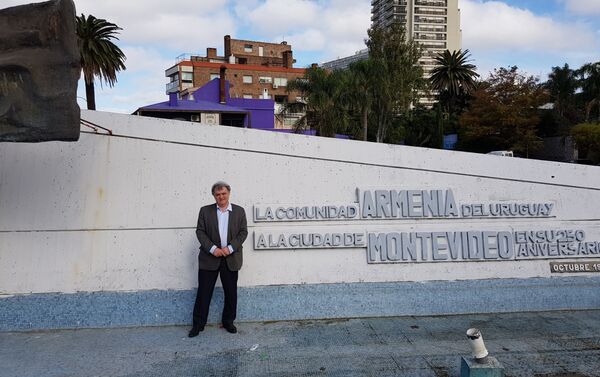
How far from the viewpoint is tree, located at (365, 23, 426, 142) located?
3425cm

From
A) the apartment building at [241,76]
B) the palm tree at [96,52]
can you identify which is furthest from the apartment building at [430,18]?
the palm tree at [96,52]

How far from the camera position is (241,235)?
195 inches

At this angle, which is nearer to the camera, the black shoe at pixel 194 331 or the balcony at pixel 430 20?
the black shoe at pixel 194 331

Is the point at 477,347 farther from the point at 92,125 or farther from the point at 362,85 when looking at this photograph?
the point at 362,85

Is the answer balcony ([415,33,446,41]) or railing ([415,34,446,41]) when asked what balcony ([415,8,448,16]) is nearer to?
balcony ([415,33,446,41])

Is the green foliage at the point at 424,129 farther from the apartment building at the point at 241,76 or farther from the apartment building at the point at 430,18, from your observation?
the apartment building at the point at 430,18

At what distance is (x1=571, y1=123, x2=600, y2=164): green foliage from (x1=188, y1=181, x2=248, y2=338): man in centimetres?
3274

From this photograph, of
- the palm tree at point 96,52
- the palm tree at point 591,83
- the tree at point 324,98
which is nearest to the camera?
the palm tree at point 96,52

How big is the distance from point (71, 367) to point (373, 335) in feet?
9.34

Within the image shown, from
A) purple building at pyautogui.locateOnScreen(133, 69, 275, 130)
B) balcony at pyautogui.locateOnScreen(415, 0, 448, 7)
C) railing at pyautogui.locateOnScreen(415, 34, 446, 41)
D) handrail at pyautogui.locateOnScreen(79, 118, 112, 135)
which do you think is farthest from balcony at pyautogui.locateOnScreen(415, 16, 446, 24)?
handrail at pyautogui.locateOnScreen(79, 118, 112, 135)

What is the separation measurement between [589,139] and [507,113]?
19.0 ft

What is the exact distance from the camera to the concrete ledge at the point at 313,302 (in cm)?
513

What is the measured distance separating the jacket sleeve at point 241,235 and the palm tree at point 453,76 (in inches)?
2096

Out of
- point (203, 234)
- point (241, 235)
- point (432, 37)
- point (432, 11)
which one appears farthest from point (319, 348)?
point (432, 11)
